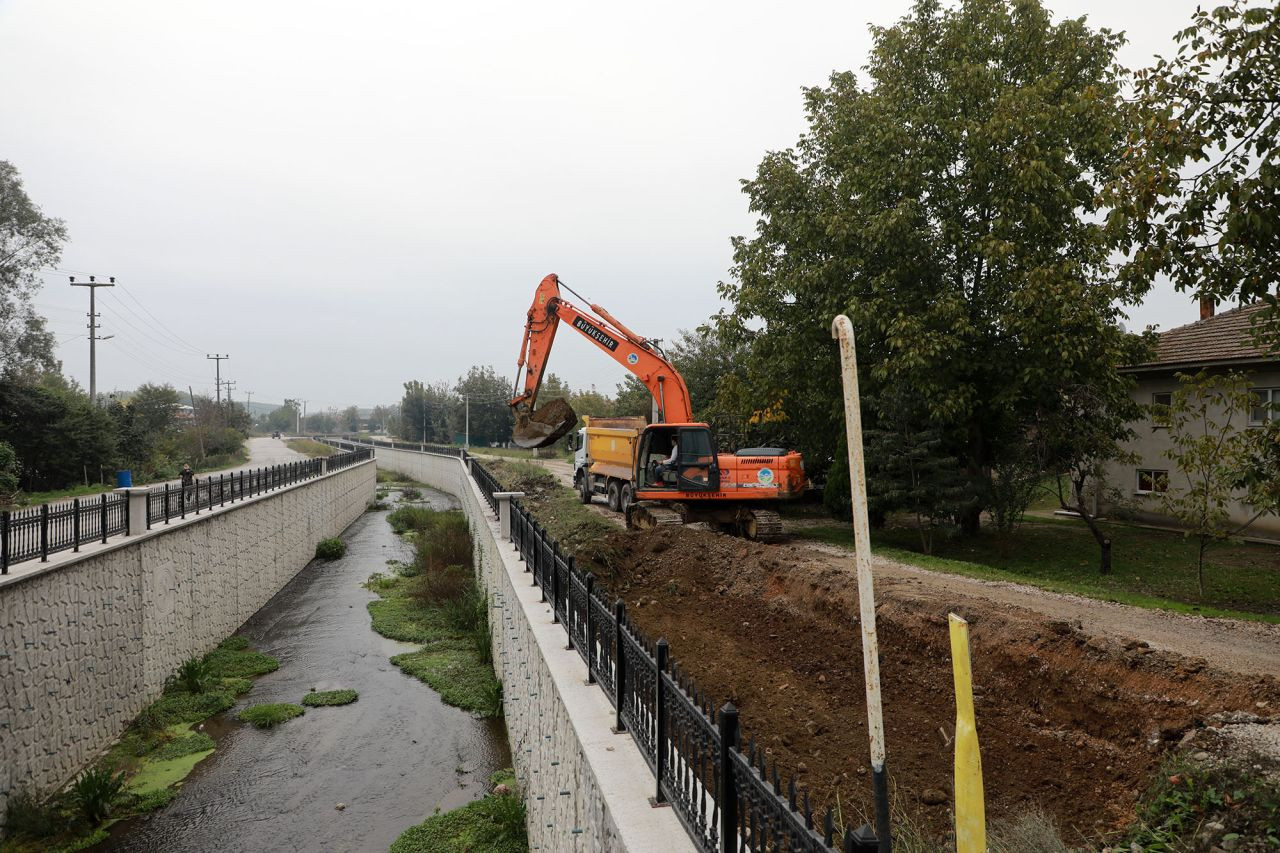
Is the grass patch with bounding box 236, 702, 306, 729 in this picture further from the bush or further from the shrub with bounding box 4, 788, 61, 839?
the bush

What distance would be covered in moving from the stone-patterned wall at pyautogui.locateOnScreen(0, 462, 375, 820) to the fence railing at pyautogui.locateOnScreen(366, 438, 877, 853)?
6672 millimetres

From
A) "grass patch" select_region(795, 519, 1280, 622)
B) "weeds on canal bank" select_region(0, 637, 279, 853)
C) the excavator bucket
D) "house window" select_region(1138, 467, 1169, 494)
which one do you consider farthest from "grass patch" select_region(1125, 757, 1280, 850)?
"house window" select_region(1138, 467, 1169, 494)

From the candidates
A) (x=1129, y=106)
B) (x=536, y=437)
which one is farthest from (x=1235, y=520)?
(x=536, y=437)

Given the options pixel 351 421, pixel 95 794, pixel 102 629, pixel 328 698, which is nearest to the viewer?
pixel 95 794

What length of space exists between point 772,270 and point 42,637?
14.7 meters

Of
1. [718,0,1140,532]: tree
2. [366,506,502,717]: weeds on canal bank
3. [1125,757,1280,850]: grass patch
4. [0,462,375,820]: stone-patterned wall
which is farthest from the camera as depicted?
[718,0,1140,532]: tree

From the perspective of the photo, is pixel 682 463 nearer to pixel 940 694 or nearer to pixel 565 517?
pixel 565 517

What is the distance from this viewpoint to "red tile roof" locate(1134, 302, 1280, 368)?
18312 millimetres

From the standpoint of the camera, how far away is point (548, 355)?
1808 cm

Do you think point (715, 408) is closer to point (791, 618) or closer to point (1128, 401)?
point (1128, 401)

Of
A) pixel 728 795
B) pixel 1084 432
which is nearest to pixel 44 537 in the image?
pixel 728 795

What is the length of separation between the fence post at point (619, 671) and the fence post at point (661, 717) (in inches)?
35.3

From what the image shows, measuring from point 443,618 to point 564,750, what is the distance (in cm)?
1260

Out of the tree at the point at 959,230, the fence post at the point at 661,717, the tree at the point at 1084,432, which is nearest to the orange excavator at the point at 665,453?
the tree at the point at 959,230
